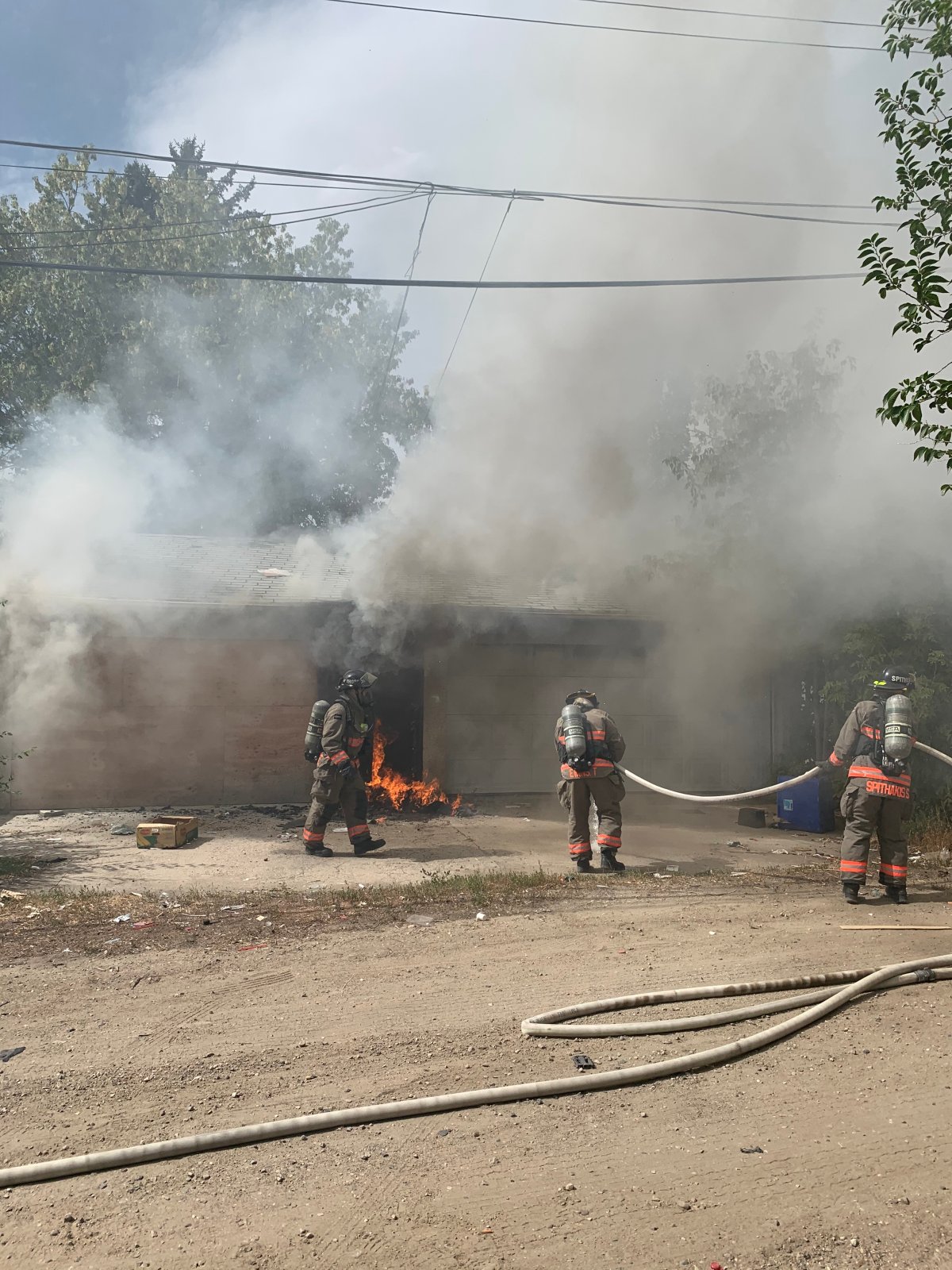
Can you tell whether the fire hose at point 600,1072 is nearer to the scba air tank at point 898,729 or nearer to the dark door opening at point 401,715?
the scba air tank at point 898,729

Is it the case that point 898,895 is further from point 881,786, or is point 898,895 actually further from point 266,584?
point 266,584

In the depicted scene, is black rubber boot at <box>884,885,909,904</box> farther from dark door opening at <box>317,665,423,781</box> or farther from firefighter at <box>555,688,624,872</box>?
dark door opening at <box>317,665,423,781</box>

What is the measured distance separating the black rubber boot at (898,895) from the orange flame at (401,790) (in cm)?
592

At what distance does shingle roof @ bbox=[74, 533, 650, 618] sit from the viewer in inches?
439

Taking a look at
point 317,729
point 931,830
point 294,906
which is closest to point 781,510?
point 931,830

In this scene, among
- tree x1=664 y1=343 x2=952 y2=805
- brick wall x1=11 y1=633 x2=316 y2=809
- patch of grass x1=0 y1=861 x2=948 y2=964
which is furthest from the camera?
brick wall x1=11 y1=633 x2=316 y2=809

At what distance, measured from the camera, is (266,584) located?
1185 centimetres

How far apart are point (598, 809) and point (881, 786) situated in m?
2.35

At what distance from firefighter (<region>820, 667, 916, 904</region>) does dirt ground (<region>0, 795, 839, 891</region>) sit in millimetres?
1586

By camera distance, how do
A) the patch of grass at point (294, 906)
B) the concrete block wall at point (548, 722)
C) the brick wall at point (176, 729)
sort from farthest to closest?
1. the concrete block wall at point (548, 722)
2. the brick wall at point (176, 729)
3. the patch of grass at point (294, 906)

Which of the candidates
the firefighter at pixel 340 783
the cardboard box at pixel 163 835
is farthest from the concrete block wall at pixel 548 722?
the cardboard box at pixel 163 835

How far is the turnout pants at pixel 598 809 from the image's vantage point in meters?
7.71

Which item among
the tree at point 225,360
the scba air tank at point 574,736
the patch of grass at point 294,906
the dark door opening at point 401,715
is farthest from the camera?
the tree at point 225,360

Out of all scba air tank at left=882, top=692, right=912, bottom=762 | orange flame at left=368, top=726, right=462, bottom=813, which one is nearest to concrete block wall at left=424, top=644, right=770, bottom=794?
orange flame at left=368, top=726, right=462, bottom=813
